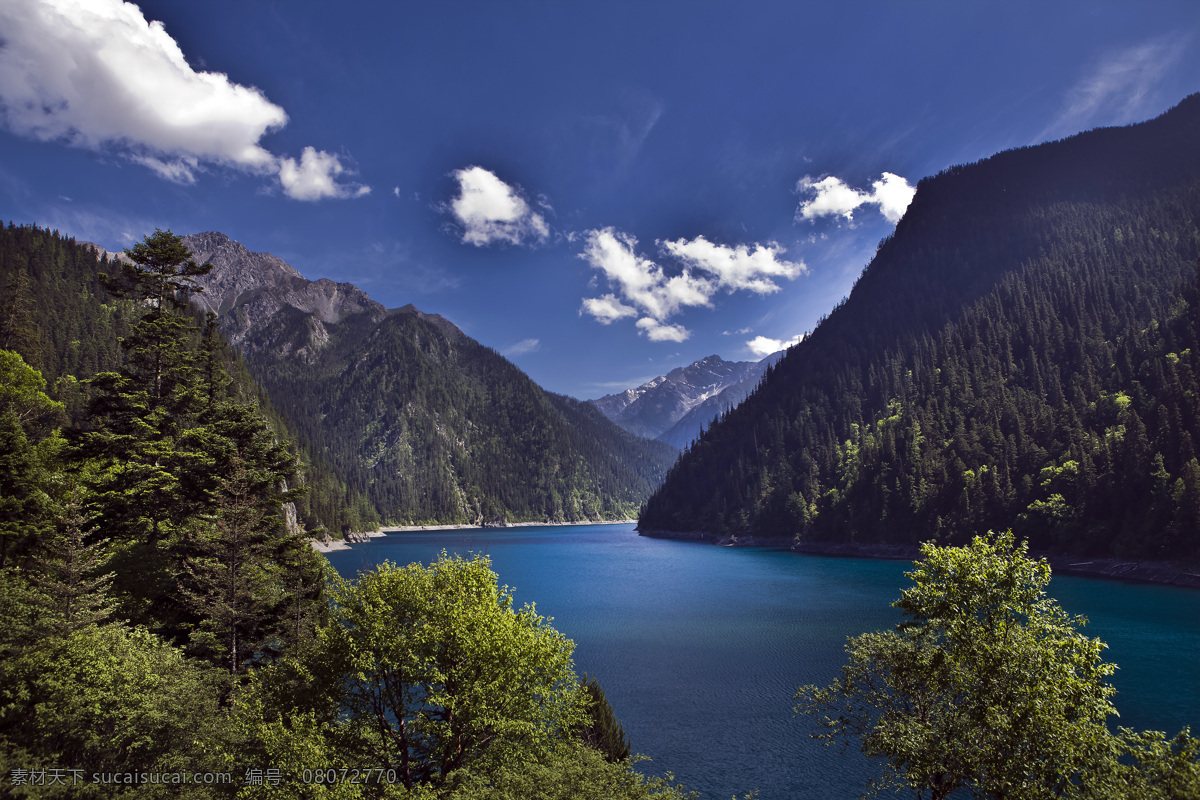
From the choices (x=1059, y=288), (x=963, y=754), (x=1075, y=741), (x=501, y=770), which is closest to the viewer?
(x=1075, y=741)

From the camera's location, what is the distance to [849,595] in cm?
8212

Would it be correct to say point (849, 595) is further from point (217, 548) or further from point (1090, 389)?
point (1090, 389)

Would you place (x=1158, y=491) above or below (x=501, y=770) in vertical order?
above

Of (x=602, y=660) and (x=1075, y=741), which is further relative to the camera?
(x=602, y=660)

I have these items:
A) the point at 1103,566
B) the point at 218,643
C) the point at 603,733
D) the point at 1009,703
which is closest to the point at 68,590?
the point at 218,643

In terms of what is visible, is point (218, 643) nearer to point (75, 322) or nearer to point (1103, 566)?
point (1103, 566)

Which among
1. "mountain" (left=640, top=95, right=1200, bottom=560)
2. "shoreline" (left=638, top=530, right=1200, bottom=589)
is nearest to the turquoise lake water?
"shoreline" (left=638, top=530, right=1200, bottom=589)

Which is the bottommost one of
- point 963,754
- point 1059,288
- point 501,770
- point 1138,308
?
point 501,770

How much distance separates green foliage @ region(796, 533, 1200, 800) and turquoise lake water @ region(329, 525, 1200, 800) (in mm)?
14968

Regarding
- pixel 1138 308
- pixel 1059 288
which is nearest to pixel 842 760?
pixel 1138 308

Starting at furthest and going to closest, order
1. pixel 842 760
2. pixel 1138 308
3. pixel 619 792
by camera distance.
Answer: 1. pixel 1138 308
2. pixel 842 760
3. pixel 619 792

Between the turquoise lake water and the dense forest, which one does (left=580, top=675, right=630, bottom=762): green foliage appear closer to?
the dense forest

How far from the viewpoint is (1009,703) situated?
645 inches

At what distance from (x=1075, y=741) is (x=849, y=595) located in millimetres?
74061
